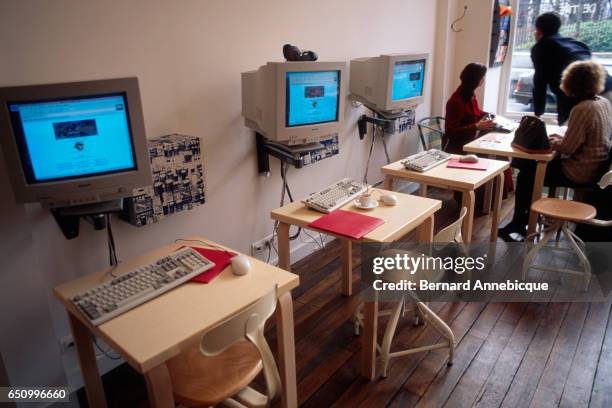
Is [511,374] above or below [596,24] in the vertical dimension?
below

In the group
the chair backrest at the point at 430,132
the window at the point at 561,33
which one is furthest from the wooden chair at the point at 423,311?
the window at the point at 561,33

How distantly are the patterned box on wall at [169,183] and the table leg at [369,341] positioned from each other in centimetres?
96

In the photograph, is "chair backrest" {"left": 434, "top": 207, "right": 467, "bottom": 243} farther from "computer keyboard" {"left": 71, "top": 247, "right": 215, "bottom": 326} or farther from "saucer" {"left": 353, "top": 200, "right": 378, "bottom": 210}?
"computer keyboard" {"left": 71, "top": 247, "right": 215, "bottom": 326}

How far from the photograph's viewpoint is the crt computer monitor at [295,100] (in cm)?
Result: 236

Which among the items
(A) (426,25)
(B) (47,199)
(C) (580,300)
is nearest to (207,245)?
(B) (47,199)

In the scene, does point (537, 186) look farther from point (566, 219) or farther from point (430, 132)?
point (430, 132)

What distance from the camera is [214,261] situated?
5.93ft

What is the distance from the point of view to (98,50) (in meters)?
1.97

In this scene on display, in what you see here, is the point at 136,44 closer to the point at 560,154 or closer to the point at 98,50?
the point at 98,50

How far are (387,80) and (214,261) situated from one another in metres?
1.93

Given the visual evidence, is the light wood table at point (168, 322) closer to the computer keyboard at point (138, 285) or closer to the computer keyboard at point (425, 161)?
the computer keyboard at point (138, 285)

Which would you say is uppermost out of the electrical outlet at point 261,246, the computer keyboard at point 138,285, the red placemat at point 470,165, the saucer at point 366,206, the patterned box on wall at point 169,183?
the patterned box on wall at point 169,183

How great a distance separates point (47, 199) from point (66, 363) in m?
0.90

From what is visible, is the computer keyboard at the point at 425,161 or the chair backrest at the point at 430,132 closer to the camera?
the computer keyboard at the point at 425,161
